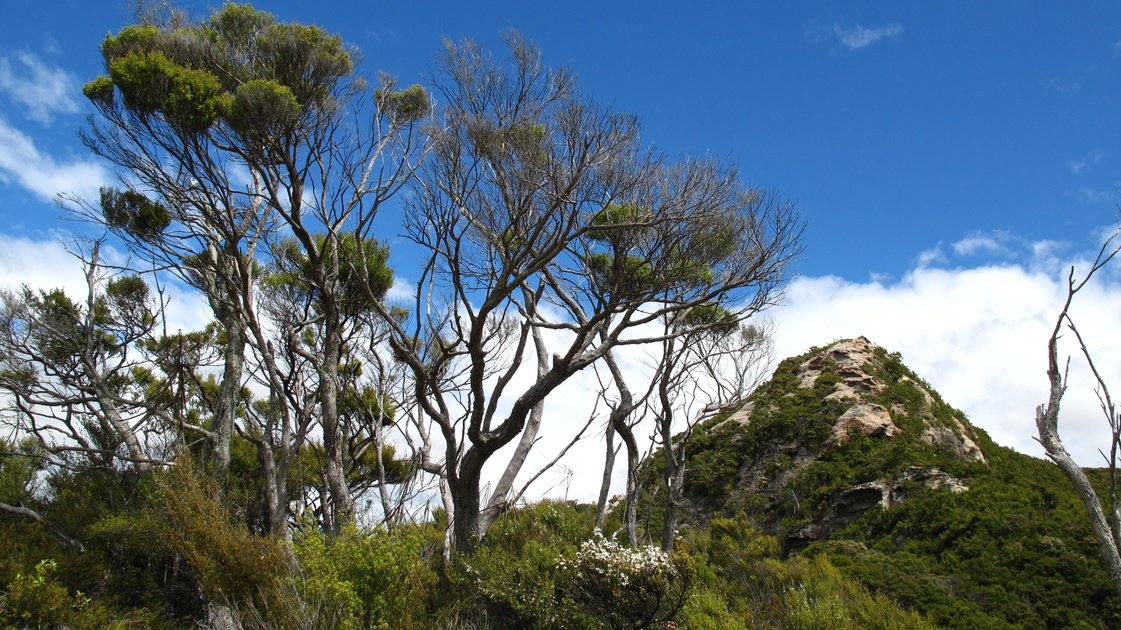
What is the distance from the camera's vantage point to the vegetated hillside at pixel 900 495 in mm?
12273

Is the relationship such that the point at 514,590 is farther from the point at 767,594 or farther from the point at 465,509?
the point at 767,594

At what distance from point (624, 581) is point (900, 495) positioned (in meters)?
11.1

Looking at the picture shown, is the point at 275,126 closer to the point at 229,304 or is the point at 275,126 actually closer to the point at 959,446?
the point at 229,304

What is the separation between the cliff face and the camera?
55.6ft

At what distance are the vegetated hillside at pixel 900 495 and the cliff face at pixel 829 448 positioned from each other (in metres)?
0.04

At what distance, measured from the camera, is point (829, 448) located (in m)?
18.8

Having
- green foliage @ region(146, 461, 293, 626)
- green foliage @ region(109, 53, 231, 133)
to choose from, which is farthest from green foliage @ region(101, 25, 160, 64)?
green foliage @ region(146, 461, 293, 626)

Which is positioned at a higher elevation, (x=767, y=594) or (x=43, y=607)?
(x=43, y=607)

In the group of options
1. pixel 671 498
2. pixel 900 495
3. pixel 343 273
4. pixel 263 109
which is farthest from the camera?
pixel 900 495

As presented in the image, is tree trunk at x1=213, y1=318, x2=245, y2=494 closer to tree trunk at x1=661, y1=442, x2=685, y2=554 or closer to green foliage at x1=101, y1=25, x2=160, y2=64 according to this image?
green foliage at x1=101, y1=25, x2=160, y2=64

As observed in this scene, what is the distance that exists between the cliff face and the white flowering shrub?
9.51 m

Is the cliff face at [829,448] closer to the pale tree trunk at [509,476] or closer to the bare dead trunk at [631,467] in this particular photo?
the bare dead trunk at [631,467]

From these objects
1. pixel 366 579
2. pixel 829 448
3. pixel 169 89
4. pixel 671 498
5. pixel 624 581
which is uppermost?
pixel 169 89

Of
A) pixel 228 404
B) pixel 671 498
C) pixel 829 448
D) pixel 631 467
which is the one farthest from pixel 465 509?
pixel 829 448
